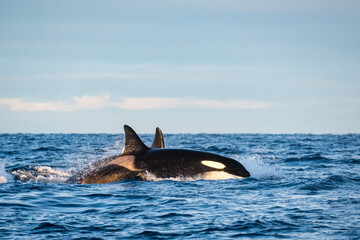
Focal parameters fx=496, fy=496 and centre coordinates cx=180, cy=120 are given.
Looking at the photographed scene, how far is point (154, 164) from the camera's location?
39.1 ft

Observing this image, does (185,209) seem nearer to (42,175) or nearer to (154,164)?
(154,164)

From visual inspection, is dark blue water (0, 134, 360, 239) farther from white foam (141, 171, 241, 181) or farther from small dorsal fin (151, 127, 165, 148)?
small dorsal fin (151, 127, 165, 148)

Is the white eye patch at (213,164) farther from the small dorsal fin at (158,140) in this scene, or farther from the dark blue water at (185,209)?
the small dorsal fin at (158,140)

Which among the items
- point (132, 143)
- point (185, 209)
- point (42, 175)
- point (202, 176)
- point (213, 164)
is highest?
point (132, 143)

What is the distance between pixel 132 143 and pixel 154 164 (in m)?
0.77

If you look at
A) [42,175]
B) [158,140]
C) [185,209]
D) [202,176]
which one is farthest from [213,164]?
[42,175]

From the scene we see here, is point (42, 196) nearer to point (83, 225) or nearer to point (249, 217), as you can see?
point (83, 225)

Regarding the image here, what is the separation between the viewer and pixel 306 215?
8078mm

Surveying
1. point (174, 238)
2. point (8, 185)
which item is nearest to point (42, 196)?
point (8, 185)

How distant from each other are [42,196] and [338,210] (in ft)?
19.1

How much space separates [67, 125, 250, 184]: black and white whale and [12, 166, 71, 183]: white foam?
1141 mm

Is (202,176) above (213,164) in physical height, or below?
below

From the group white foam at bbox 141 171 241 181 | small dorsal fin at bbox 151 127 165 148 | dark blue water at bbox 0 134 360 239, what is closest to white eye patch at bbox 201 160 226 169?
white foam at bbox 141 171 241 181

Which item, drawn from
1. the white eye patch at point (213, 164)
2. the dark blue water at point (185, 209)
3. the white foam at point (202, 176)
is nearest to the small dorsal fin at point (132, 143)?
the white foam at point (202, 176)
